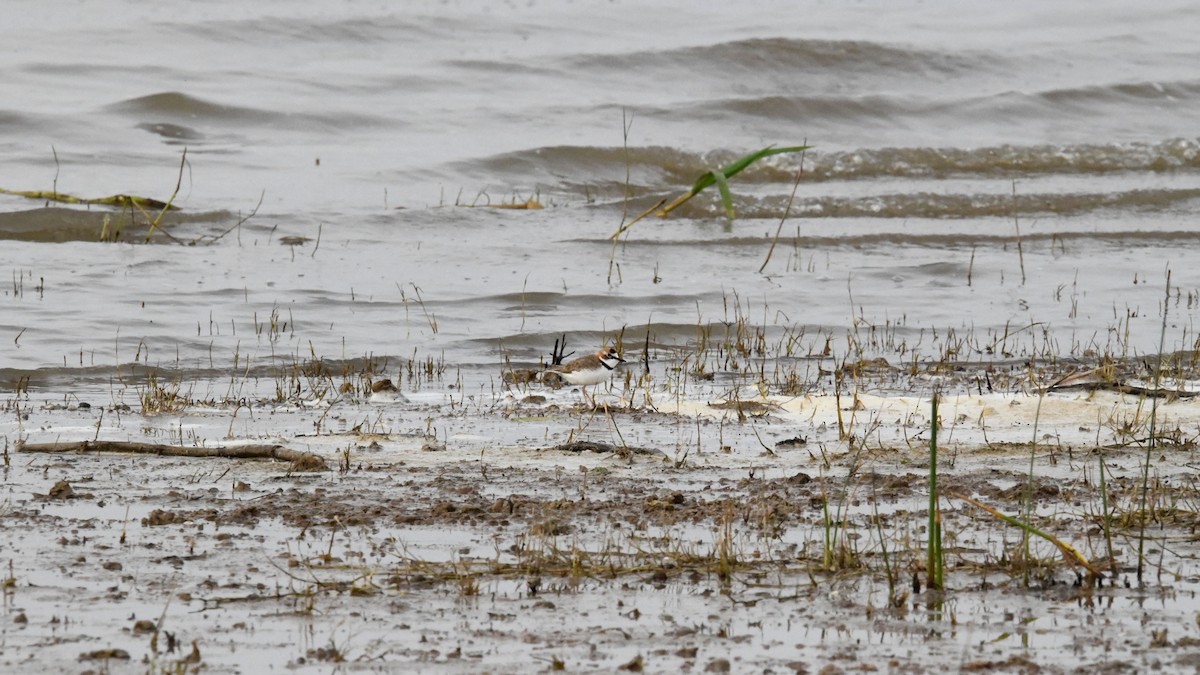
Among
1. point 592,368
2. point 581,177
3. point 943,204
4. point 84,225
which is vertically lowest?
point 592,368

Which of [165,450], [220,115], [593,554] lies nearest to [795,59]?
[220,115]

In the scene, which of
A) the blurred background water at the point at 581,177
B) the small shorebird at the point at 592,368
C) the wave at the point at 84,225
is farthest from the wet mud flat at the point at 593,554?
the wave at the point at 84,225

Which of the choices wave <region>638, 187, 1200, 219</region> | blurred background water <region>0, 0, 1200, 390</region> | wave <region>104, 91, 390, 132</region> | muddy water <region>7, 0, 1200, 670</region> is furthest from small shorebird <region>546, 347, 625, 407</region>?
wave <region>104, 91, 390, 132</region>

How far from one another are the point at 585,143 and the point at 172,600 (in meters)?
15.6

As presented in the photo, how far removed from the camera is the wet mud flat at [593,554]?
403 cm

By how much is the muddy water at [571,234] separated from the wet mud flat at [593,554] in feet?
0.19

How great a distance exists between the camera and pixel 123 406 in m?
7.93

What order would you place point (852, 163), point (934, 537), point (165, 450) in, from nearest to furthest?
1. point (934, 537)
2. point (165, 450)
3. point (852, 163)

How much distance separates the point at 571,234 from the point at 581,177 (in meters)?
3.26

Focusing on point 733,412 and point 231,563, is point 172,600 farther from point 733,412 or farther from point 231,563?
point 733,412

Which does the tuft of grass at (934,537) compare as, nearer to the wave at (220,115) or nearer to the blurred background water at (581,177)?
the blurred background water at (581,177)

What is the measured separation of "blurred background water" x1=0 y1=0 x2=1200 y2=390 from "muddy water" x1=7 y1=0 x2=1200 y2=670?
7 centimetres

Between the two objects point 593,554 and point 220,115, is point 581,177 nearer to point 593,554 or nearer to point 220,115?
point 220,115

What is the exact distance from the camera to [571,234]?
15523 mm
